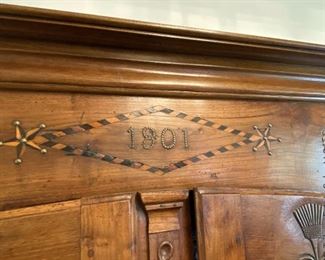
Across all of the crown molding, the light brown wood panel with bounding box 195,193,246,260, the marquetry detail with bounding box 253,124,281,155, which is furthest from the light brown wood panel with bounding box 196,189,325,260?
the crown molding

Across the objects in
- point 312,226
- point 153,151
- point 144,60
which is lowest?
point 312,226

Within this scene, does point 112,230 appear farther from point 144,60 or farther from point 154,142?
point 144,60

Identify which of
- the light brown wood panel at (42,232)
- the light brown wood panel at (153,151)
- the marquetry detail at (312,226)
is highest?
the light brown wood panel at (153,151)

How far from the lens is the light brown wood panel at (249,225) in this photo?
588mm

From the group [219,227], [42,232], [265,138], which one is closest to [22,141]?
[42,232]

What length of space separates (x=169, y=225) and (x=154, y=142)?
0.16 m

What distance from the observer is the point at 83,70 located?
559 millimetres

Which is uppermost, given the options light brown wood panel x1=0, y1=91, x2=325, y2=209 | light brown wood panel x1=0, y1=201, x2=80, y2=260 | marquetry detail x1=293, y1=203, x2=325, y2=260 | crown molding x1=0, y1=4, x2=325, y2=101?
crown molding x1=0, y1=4, x2=325, y2=101

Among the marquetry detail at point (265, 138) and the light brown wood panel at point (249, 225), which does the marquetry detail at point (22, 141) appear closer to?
the light brown wood panel at point (249, 225)

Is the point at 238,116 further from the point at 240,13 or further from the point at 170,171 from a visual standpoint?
the point at 240,13

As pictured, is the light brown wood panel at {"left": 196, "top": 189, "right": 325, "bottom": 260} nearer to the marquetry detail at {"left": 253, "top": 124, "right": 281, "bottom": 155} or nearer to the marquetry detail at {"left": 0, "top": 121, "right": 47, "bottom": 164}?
the marquetry detail at {"left": 253, "top": 124, "right": 281, "bottom": 155}

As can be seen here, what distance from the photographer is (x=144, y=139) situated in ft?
1.94

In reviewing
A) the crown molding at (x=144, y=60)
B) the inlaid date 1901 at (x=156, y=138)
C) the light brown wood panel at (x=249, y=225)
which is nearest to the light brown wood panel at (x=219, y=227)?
the light brown wood panel at (x=249, y=225)

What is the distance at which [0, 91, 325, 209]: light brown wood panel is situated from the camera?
51 centimetres
